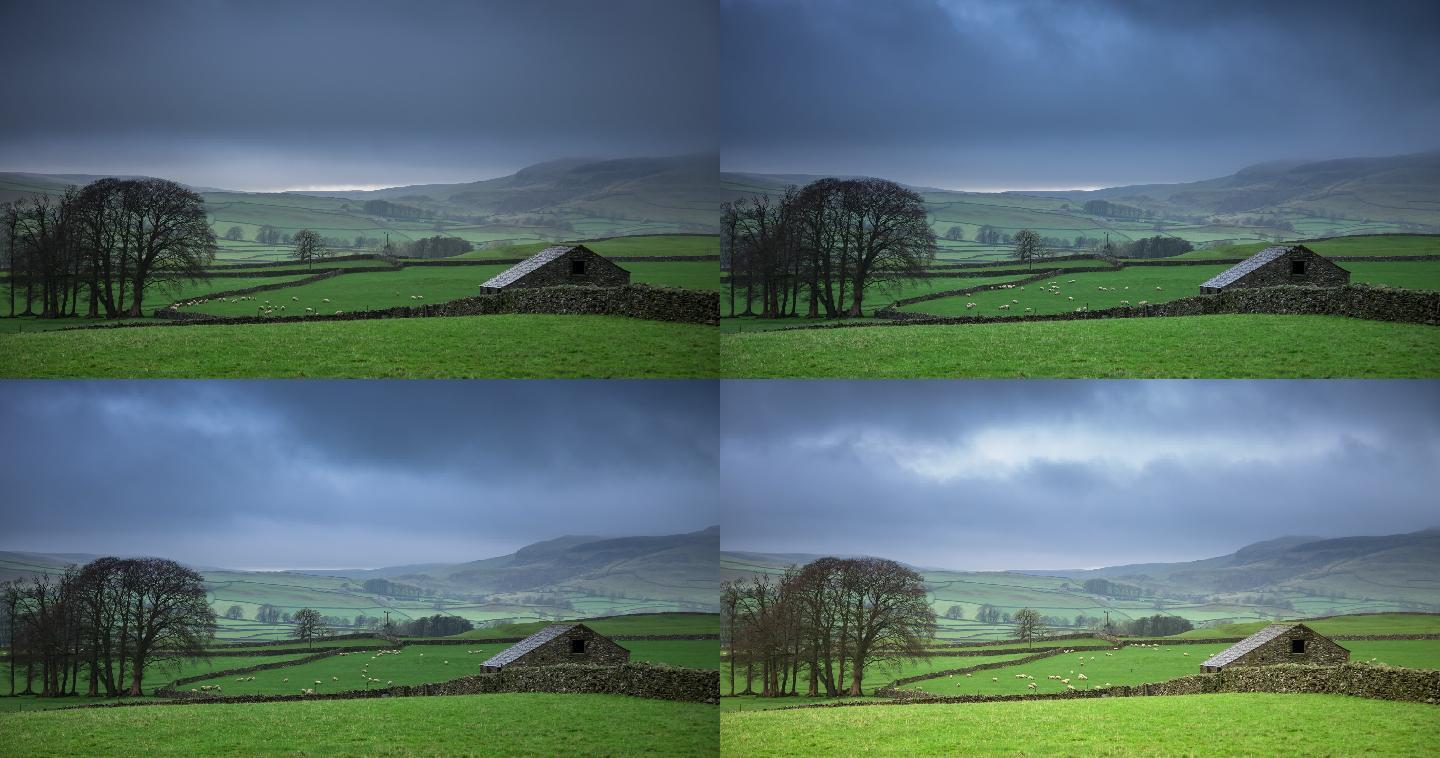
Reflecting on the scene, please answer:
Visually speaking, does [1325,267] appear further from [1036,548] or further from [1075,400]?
[1036,548]

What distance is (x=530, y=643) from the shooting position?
1427 inches

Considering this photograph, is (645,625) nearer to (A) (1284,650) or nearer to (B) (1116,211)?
(A) (1284,650)

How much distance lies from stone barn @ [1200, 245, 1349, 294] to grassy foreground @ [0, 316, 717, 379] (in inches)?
761

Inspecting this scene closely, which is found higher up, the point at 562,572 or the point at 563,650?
the point at 562,572

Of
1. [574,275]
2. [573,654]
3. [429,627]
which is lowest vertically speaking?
[429,627]

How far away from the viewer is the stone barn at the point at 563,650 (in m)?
34.2

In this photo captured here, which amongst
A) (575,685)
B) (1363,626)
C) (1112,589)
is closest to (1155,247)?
(1363,626)

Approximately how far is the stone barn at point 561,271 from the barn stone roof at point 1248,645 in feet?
83.9

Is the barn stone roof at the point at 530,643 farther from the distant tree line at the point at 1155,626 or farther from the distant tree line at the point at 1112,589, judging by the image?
the distant tree line at the point at 1155,626

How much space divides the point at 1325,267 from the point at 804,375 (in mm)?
22677

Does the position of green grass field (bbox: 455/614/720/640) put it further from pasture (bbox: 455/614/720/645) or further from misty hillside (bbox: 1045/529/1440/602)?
misty hillside (bbox: 1045/529/1440/602)

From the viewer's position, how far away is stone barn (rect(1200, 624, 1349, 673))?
132 ft

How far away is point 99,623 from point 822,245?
24335mm

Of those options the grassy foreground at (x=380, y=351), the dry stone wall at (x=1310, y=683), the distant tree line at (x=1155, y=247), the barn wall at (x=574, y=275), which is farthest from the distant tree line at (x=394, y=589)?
A: the distant tree line at (x=1155, y=247)
